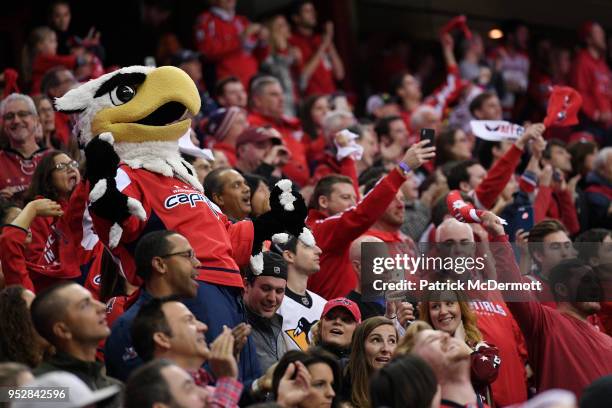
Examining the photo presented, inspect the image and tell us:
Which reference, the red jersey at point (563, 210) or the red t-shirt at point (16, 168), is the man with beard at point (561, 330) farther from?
the red t-shirt at point (16, 168)

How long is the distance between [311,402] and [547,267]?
285 cm

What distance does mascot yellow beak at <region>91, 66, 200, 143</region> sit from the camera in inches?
243

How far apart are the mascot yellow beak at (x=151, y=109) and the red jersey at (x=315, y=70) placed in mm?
7169

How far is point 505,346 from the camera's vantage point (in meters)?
7.04

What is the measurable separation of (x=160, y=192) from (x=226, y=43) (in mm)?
6591

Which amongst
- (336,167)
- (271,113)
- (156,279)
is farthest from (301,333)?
(271,113)

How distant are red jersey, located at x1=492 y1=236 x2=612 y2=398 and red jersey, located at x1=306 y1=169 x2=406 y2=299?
1.08 metres

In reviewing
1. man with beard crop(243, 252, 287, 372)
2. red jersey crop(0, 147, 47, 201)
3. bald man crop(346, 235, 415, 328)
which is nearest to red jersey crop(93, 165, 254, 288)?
man with beard crop(243, 252, 287, 372)

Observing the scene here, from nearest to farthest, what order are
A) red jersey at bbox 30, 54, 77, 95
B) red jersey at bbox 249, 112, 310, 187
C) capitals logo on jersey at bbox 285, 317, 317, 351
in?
capitals logo on jersey at bbox 285, 317, 317, 351 < red jersey at bbox 249, 112, 310, 187 < red jersey at bbox 30, 54, 77, 95

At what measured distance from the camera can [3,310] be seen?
5.56 meters

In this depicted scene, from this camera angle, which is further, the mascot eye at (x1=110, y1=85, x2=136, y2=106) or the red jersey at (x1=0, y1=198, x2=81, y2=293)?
the red jersey at (x1=0, y1=198, x2=81, y2=293)

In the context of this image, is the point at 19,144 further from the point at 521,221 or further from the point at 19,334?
the point at 521,221

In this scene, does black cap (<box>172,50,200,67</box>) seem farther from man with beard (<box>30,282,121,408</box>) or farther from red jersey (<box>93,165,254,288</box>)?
man with beard (<box>30,282,121,408</box>)

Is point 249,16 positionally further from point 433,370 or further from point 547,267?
point 433,370
